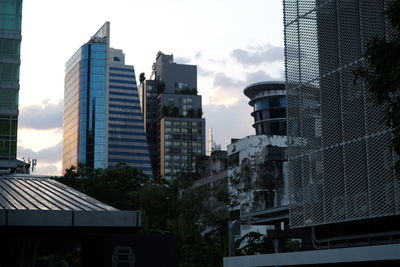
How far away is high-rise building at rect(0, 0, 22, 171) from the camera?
5594 cm

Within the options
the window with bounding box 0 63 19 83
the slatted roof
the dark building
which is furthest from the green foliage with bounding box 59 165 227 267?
the slatted roof

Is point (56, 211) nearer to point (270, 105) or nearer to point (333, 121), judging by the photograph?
point (333, 121)

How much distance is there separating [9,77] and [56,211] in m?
40.4

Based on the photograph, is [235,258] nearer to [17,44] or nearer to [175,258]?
[17,44]

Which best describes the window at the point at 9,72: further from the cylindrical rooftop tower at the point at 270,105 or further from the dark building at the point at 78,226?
the cylindrical rooftop tower at the point at 270,105

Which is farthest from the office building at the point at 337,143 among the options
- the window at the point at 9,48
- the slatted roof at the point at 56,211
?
the window at the point at 9,48

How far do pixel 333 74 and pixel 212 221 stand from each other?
109 ft

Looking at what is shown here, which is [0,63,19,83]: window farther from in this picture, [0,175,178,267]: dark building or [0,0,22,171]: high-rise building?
[0,175,178,267]: dark building

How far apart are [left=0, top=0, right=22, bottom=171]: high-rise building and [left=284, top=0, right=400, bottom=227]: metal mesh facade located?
23.6m

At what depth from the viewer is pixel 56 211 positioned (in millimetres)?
19875

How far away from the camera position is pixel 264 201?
9681 centimetres

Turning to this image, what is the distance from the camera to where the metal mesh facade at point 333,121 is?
3953 cm

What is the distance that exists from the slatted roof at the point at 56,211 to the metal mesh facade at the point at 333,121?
20.9 m

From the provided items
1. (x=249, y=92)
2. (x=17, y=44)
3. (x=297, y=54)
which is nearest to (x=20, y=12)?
(x=17, y=44)
